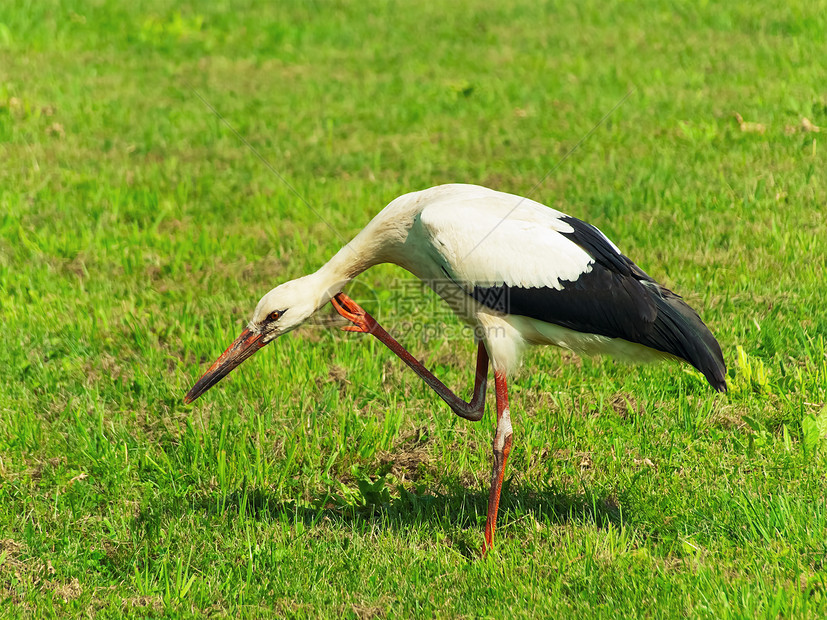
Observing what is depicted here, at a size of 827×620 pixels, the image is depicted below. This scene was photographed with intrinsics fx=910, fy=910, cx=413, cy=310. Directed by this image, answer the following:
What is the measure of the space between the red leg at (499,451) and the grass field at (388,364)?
0.43 feet

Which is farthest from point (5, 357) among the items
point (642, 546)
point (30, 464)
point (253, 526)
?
point (642, 546)

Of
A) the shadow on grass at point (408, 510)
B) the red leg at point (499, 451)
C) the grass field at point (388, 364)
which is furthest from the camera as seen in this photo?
the shadow on grass at point (408, 510)

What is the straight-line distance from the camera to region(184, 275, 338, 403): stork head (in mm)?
4324

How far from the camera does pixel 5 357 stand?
17.6 feet

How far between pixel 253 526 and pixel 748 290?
351 cm

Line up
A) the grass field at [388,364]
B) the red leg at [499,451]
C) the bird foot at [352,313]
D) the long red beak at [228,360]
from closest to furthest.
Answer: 1. the grass field at [388,364]
2. the red leg at [499,451]
3. the long red beak at [228,360]
4. the bird foot at [352,313]

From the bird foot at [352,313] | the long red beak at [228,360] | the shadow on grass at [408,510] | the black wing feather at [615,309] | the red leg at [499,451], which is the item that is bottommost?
the shadow on grass at [408,510]

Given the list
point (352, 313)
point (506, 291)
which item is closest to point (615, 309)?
point (506, 291)

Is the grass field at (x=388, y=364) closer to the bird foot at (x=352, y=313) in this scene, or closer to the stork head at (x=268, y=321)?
the stork head at (x=268, y=321)

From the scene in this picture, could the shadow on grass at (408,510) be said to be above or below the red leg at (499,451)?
below

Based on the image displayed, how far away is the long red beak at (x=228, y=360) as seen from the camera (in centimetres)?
432

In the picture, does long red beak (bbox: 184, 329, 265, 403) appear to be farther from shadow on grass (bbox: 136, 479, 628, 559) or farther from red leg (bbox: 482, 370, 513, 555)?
red leg (bbox: 482, 370, 513, 555)

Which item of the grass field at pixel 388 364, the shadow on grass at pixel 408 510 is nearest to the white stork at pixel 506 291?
the shadow on grass at pixel 408 510

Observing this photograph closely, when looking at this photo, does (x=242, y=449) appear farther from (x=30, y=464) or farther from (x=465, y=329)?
(x=465, y=329)
